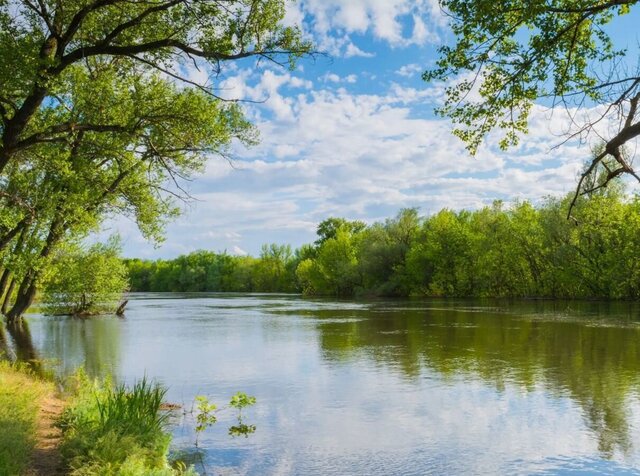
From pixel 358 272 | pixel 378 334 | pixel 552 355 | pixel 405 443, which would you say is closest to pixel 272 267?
pixel 358 272

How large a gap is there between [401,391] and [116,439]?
10204mm

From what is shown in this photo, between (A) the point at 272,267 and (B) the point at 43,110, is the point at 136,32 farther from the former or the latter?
(A) the point at 272,267

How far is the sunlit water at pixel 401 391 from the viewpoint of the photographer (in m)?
11.3

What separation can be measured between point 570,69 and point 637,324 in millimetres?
30040

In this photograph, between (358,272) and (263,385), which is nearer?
(263,385)

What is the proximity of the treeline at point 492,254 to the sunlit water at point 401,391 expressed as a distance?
2794 centimetres

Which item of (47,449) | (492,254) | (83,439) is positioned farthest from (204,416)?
(492,254)

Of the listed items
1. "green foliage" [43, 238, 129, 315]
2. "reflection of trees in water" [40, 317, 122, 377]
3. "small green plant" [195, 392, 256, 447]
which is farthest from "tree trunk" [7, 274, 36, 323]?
"small green plant" [195, 392, 256, 447]

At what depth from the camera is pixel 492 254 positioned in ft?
260

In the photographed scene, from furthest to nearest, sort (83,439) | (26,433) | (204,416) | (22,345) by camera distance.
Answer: (22,345)
(204,416)
(26,433)
(83,439)

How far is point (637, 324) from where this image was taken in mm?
35219

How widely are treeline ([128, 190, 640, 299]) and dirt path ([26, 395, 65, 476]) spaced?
1979 inches

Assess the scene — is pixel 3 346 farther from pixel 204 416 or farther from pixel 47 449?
pixel 47 449

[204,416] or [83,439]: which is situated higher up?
[83,439]
